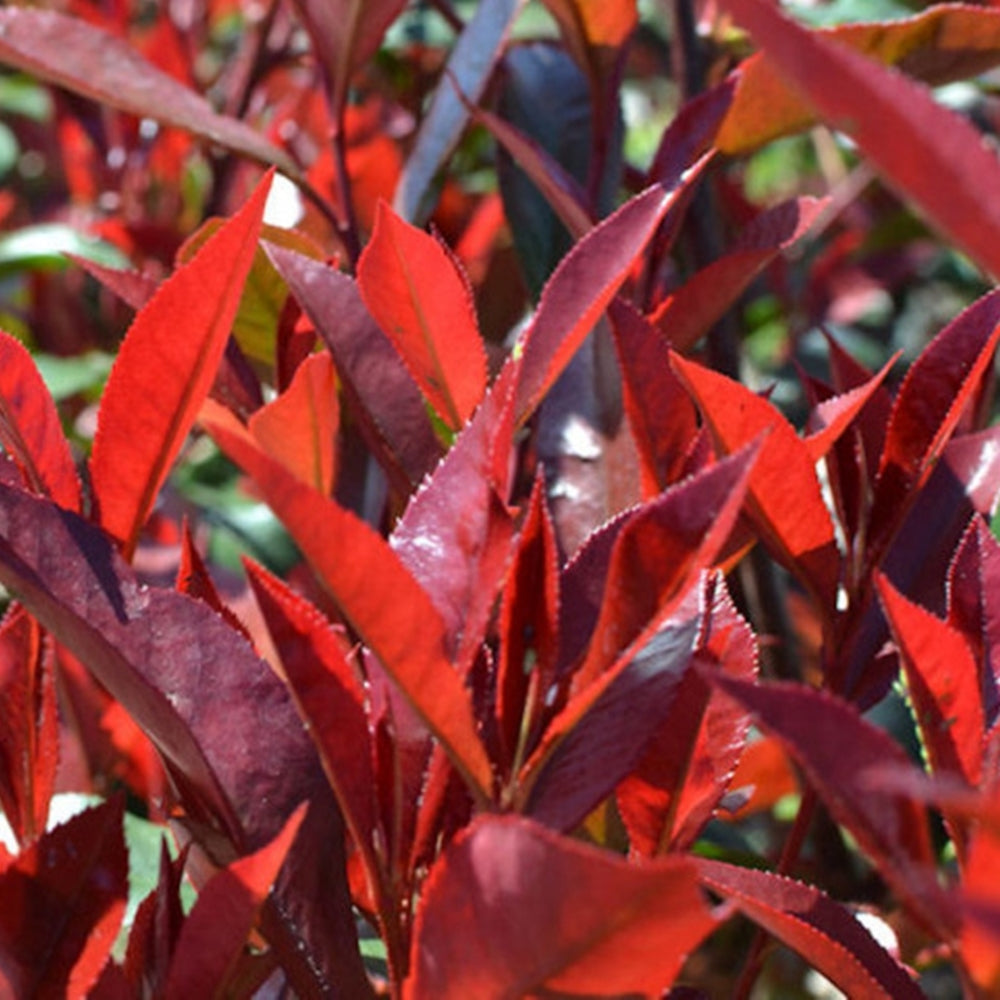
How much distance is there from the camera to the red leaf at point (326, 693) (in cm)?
59

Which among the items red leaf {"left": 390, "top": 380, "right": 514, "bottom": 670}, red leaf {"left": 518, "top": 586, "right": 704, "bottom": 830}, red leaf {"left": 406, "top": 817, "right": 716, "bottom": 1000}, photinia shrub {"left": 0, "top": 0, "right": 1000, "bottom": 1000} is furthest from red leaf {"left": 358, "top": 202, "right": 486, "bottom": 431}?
red leaf {"left": 406, "top": 817, "right": 716, "bottom": 1000}

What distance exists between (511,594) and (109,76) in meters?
0.64

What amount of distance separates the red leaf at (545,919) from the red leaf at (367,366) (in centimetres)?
33

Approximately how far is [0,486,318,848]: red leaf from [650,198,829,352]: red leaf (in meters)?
0.38

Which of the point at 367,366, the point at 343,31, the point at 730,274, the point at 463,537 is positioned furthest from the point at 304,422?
the point at 343,31

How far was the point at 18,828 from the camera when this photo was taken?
762 mm

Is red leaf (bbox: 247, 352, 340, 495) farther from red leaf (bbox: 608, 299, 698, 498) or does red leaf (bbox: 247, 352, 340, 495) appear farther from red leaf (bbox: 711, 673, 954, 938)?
red leaf (bbox: 711, 673, 954, 938)

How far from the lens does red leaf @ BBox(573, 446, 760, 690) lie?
55 centimetres

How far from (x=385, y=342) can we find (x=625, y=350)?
0.13m

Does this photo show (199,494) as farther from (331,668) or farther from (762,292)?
(331,668)

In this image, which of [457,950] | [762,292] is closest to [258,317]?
[457,950]

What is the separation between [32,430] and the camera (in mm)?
729

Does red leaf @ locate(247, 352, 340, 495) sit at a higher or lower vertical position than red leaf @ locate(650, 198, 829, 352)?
higher

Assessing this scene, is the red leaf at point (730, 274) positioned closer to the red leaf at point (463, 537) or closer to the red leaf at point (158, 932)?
the red leaf at point (463, 537)
